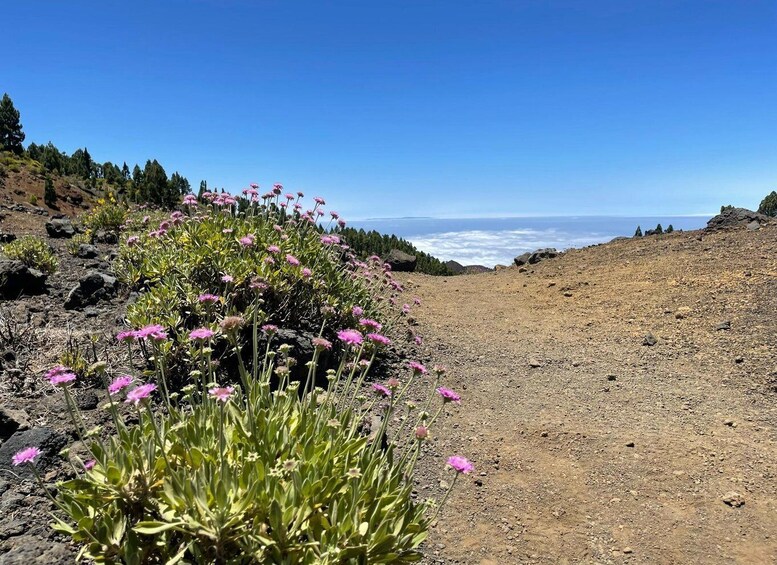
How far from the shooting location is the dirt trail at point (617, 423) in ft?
11.7

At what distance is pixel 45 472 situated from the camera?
3.09 metres

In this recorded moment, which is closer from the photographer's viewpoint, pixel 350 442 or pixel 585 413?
pixel 350 442

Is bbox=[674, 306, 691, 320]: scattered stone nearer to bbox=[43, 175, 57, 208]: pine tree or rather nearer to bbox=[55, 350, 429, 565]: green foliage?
bbox=[55, 350, 429, 565]: green foliage

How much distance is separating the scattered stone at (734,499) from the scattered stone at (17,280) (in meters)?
8.06

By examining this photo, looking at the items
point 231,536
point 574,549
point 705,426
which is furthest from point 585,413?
point 231,536

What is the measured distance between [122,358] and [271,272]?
69.5 inches

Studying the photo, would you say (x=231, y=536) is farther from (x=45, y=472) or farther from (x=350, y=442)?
(x=45, y=472)

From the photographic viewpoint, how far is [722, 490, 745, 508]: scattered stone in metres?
3.91

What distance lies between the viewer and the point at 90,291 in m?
6.28

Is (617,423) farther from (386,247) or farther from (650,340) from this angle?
(386,247)

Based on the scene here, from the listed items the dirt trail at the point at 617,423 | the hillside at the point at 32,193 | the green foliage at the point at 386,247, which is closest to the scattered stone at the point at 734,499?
the dirt trail at the point at 617,423

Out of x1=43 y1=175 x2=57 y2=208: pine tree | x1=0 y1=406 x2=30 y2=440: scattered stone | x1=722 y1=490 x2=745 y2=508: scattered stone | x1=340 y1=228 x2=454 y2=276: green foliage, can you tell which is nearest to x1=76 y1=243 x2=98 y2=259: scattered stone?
x1=0 y1=406 x2=30 y2=440: scattered stone

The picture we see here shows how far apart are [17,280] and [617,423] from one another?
7641mm

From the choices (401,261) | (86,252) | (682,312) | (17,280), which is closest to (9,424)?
(17,280)
